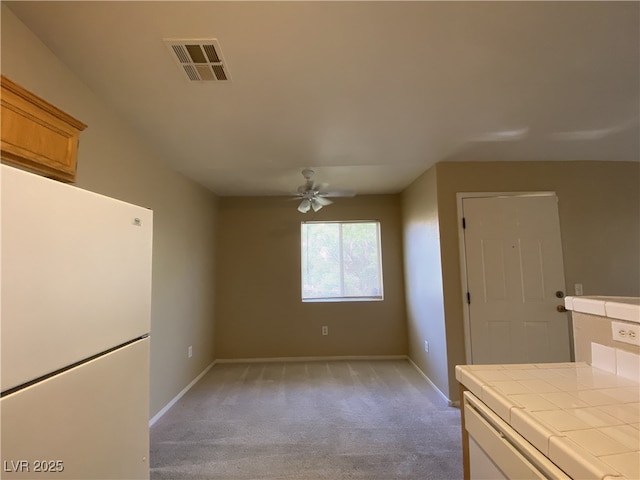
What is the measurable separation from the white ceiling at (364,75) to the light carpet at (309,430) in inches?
93.3

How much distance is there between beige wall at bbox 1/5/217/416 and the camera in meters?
1.43

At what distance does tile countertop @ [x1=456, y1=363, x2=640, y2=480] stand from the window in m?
3.34

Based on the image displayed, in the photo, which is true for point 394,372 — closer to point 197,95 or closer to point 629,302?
point 629,302

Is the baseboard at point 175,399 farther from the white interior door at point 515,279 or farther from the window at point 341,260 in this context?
the white interior door at point 515,279

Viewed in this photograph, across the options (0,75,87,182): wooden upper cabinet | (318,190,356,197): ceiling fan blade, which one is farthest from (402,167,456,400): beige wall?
(0,75,87,182): wooden upper cabinet

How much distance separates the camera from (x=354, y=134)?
2373mm

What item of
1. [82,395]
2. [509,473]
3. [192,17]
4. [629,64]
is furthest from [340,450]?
[629,64]

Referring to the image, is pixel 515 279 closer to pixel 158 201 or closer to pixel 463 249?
pixel 463 249

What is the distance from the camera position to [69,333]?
2.73 feet

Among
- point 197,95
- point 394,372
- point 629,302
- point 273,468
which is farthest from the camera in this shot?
point 394,372

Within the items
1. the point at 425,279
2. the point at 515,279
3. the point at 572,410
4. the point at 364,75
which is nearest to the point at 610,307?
the point at 572,410

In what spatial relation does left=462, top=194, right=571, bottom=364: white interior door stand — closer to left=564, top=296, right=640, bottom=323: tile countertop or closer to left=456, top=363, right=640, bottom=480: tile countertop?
left=564, top=296, right=640, bottom=323: tile countertop

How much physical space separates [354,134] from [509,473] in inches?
84.4

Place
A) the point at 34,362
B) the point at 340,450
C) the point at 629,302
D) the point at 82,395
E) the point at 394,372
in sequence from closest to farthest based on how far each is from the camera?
the point at 34,362
the point at 82,395
the point at 629,302
the point at 340,450
the point at 394,372
